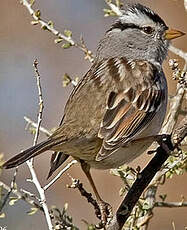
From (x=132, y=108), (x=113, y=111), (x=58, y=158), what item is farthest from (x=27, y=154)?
(x=132, y=108)

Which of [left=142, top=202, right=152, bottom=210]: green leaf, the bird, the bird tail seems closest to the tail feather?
the bird

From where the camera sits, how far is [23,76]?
8.62m

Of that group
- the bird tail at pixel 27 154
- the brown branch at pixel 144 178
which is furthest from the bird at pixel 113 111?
the brown branch at pixel 144 178

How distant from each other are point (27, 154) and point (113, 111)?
2.05 ft

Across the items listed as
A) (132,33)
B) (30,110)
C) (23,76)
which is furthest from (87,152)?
(23,76)

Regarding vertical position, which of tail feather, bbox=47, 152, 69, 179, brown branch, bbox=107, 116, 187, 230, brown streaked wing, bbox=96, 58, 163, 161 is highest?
brown streaked wing, bbox=96, 58, 163, 161

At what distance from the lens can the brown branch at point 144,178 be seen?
347 centimetres

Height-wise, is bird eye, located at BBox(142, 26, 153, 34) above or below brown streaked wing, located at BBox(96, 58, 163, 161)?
above

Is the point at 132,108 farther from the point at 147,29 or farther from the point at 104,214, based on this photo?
the point at 147,29

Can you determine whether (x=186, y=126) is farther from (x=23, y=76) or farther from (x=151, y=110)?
(x=23, y=76)

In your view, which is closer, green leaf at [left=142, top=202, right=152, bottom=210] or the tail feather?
green leaf at [left=142, top=202, right=152, bottom=210]

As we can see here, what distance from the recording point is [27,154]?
11.9 feet

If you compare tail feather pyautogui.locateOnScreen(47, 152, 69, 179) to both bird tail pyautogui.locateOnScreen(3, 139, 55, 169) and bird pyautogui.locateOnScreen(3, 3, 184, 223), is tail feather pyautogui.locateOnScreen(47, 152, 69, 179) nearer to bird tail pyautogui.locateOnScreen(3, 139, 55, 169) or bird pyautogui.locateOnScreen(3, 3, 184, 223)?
bird pyautogui.locateOnScreen(3, 3, 184, 223)

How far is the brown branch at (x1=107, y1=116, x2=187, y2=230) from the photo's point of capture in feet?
11.4
